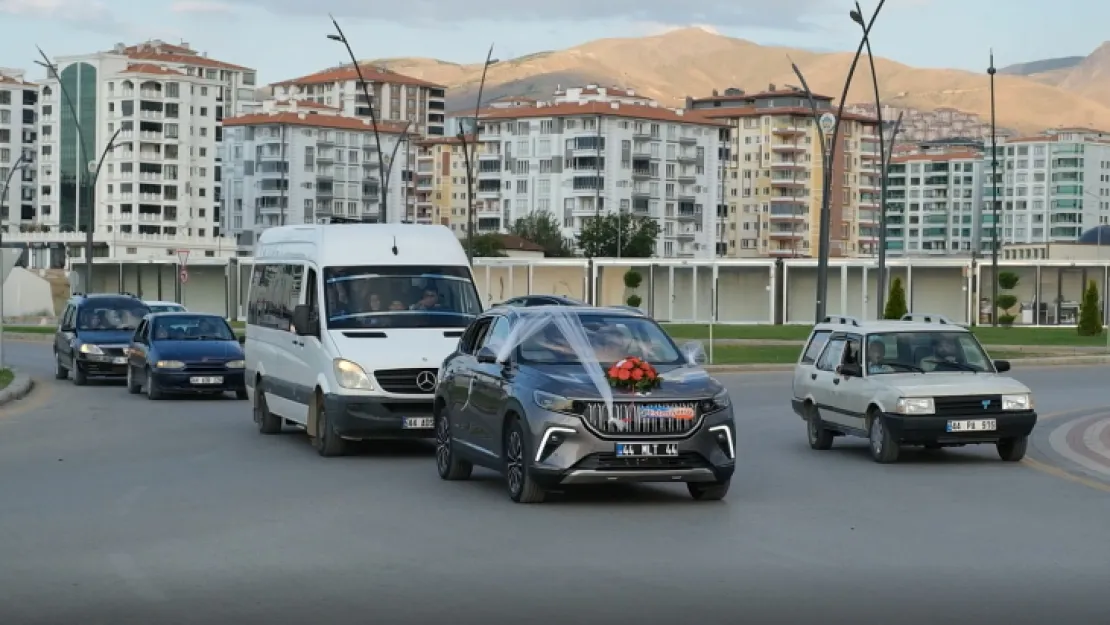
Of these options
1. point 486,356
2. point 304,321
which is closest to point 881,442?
point 486,356

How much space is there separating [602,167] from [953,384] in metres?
165

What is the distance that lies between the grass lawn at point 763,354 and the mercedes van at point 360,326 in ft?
80.0

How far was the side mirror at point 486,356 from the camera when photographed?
50.8 ft

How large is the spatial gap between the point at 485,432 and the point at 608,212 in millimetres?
164707

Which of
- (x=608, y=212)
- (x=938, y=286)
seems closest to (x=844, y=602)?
(x=938, y=286)

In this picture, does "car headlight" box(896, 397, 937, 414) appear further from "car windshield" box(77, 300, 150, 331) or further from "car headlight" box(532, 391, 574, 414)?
"car windshield" box(77, 300, 150, 331)

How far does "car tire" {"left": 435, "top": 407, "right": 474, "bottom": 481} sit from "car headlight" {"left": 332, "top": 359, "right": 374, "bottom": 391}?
6.85 feet

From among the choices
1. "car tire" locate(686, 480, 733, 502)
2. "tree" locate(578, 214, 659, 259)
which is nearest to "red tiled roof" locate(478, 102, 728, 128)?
"tree" locate(578, 214, 659, 259)

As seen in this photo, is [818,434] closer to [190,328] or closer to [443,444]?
[443,444]

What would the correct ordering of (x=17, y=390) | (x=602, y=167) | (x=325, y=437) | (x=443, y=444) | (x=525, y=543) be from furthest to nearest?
1. (x=602, y=167)
2. (x=17, y=390)
3. (x=325, y=437)
4. (x=443, y=444)
5. (x=525, y=543)

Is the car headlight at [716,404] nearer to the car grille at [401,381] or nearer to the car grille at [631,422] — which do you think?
the car grille at [631,422]

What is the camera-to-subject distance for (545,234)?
574ft

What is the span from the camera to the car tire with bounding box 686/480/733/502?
1456 centimetres

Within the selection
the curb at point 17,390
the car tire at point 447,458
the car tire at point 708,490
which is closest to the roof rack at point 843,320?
the car tire at point 447,458
